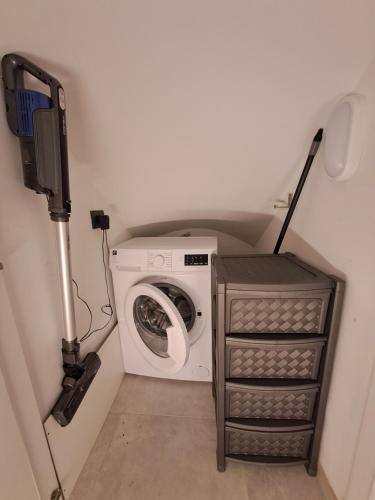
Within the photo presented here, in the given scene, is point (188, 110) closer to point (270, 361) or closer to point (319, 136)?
point (319, 136)

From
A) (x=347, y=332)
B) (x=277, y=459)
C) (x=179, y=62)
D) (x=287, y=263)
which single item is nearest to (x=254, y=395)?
(x=277, y=459)

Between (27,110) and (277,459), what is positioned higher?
(27,110)

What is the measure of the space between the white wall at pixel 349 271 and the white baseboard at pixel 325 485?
0.11 feet

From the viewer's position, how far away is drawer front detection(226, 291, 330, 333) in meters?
0.83

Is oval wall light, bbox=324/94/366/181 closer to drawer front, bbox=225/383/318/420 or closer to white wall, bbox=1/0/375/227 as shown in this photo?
white wall, bbox=1/0/375/227

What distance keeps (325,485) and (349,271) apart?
3.04ft

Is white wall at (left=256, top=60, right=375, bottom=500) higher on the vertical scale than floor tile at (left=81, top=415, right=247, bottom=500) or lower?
higher

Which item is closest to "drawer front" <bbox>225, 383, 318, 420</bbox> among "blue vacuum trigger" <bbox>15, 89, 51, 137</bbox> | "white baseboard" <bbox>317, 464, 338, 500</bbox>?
"white baseboard" <bbox>317, 464, 338, 500</bbox>

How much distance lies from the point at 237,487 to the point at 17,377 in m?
1.03

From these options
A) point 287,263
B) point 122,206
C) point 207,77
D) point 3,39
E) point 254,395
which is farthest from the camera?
point 122,206

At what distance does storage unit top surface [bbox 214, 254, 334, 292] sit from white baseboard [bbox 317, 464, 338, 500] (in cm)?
84

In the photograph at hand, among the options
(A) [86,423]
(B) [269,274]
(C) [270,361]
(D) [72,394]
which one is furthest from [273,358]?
(A) [86,423]

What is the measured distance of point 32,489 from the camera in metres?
0.71

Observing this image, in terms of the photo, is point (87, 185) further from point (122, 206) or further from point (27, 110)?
point (27, 110)
